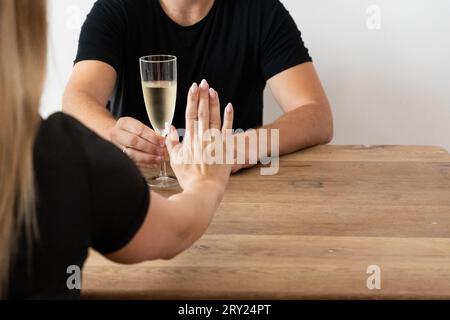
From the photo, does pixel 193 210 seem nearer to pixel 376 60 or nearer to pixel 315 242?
pixel 315 242

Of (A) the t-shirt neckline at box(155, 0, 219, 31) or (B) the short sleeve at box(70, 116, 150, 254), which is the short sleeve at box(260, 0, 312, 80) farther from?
(B) the short sleeve at box(70, 116, 150, 254)

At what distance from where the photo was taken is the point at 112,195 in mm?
709

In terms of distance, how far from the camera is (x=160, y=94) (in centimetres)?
129

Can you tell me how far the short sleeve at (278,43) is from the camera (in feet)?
5.91

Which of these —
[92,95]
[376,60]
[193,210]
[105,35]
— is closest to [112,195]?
[193,210]

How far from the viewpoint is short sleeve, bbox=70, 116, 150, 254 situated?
70 cm

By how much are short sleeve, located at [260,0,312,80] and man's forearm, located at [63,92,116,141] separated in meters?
0.49

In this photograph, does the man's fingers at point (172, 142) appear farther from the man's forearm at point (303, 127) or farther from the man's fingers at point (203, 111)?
the man's forearm at point (303, 127)

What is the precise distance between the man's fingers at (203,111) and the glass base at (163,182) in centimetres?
19

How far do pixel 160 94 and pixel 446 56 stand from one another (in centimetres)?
141

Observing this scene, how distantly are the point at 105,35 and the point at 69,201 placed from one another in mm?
1141
